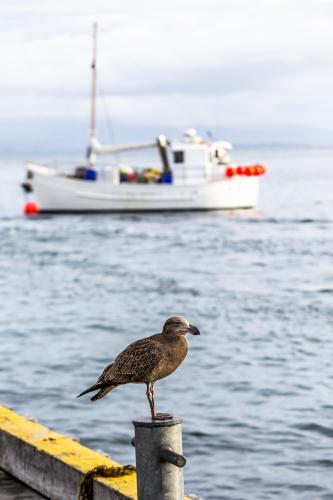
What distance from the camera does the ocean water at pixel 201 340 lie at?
1332cm

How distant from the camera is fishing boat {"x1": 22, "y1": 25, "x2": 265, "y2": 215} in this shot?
52719 mm

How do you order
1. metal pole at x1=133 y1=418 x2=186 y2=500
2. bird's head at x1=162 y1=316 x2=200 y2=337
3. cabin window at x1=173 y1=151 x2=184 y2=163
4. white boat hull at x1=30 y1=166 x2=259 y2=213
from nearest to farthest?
bird's head at x1=162 y1=316 x2=200 y2=337 < metal pole at x1=133 y1=418 x2=186 y2=500 < cabin window at x1=173 y1=151 x2=184 y2=163 < white boat hull at x1=30 y1=166 x2=259 y2=213

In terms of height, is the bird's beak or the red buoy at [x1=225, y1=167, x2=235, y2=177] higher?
the red buoy at [x1=225, y1=167, x2=235, y2=177]

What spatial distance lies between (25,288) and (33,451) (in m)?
24.2

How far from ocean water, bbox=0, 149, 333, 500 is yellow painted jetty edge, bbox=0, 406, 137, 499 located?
357 centimetres

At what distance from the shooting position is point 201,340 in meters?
21.9

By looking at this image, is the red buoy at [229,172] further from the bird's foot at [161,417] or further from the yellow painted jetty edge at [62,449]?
the bird's foot at [161,417]

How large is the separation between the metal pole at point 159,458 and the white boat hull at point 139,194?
1886 inches

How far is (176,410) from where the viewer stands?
15867 millimetres

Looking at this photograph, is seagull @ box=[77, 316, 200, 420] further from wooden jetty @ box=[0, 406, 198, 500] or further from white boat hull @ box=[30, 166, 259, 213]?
white boat hull @ box=[30, 166, 259, 213]

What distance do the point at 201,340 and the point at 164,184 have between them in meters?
32.5

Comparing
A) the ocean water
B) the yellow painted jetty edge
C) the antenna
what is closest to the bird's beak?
the yellow painted jetty edge

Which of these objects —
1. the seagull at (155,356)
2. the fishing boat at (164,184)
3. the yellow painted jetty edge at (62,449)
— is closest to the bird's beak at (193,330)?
the seagull at (155,356)

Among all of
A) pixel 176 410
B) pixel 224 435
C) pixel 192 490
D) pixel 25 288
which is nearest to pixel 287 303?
pixel 25 288
